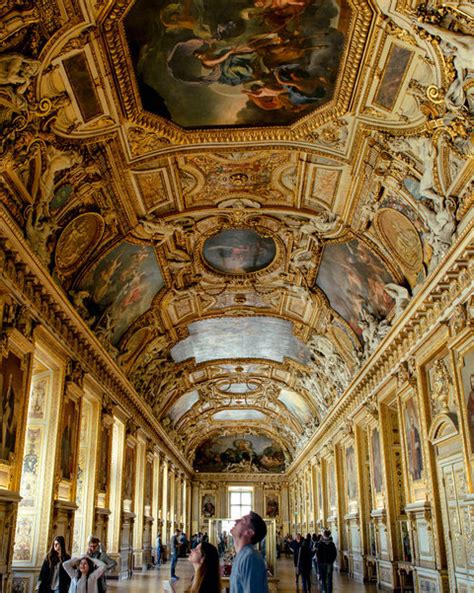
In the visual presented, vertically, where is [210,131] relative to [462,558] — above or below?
above

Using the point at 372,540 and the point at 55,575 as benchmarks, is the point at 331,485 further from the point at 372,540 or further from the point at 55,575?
the point at 55,575

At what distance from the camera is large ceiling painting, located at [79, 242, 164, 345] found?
15898mm

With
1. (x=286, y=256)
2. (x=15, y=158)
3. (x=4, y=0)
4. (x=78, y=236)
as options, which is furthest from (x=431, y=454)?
(x=4, y=0)

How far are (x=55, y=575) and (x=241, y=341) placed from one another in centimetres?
1860

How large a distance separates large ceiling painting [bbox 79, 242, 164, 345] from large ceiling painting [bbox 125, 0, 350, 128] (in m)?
5.07

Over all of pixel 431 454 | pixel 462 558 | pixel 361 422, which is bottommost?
pixel 462 558

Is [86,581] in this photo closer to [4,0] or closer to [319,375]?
[4,0]

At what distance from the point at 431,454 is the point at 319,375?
13.0 m

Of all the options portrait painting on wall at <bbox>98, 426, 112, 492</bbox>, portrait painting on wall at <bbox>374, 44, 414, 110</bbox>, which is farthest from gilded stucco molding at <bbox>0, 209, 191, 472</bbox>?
portrait painting on wall at <bbox>374, 44, 414, 110</bbox>

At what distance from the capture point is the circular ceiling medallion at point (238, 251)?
17.1 m

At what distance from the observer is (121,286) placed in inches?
682

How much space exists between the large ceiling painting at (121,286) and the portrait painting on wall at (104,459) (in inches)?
114

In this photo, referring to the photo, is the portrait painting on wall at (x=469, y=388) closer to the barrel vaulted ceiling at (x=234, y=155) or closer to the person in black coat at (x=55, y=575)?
the barrel vaulted ceiling at (x=234, y=155)

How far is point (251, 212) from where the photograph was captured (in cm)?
1576
